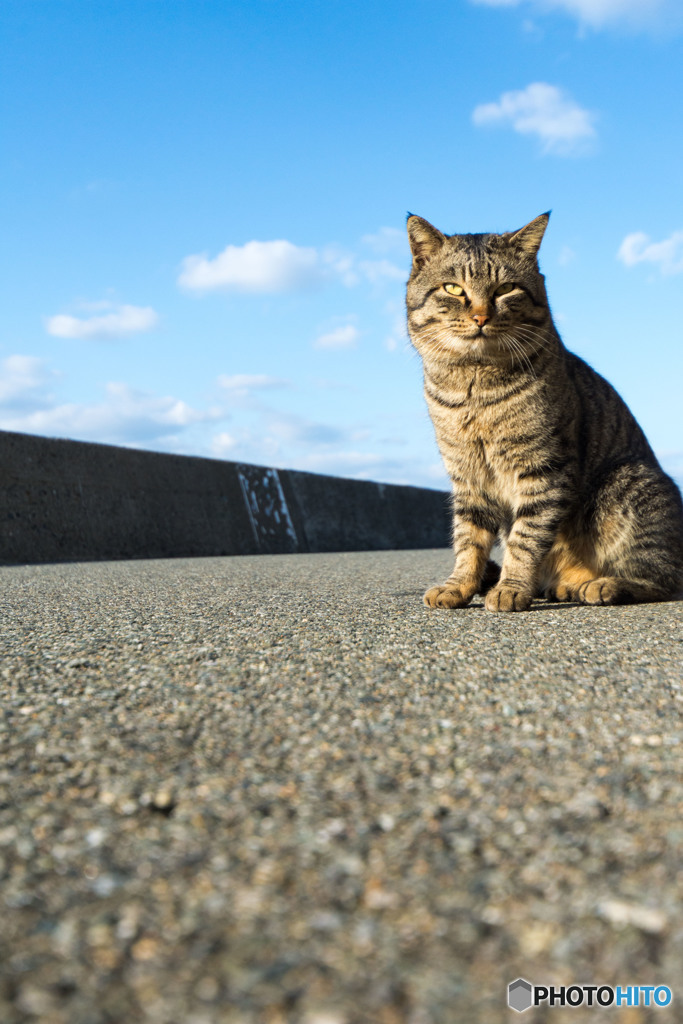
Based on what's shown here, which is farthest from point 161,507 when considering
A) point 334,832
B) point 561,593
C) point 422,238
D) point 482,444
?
point 334,832

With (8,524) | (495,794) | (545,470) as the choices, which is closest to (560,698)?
(495,794)

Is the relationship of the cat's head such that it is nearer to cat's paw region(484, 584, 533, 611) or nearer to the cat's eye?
the cat's eye

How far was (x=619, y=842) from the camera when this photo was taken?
38.3 inches

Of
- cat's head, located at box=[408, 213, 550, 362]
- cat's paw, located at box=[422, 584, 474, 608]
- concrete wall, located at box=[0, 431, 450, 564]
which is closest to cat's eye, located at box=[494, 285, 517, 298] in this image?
cat's head, located at box=[408, 213, 550, 362]

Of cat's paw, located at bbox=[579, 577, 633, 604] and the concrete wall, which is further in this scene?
the concrete wall

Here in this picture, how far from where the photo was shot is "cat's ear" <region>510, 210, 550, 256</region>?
3215mm

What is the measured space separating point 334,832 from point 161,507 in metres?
5.72

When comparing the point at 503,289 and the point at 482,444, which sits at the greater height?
the point at 503,289

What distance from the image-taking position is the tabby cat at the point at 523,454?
295 cm

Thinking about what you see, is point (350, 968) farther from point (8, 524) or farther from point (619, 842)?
point (8, 524)

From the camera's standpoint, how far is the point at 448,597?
289 cm

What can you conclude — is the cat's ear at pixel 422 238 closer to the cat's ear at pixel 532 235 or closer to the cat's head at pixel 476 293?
the cat's head at pixel 476 293

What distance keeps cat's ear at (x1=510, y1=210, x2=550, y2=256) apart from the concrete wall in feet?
6.74

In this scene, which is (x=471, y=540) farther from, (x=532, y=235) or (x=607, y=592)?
(x=532, y=235)
